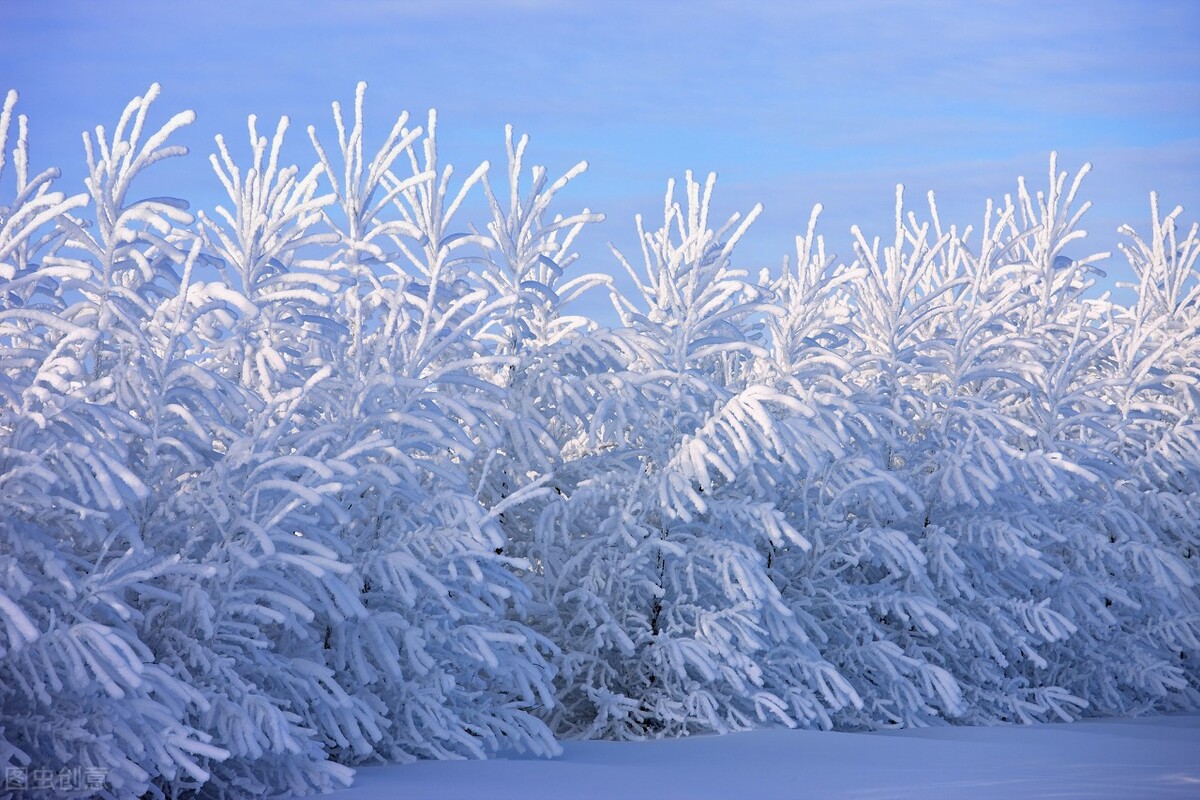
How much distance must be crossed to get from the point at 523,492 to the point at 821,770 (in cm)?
263

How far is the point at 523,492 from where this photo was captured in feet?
28.5

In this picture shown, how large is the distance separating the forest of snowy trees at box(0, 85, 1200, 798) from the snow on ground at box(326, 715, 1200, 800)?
15.0 inches

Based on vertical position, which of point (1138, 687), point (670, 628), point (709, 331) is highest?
point (709, 331)

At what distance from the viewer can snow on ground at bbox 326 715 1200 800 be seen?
25.4 ft

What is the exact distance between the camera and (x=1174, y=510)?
595 inches

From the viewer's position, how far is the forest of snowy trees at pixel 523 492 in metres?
7.05

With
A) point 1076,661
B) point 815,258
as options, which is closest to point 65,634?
point 815,258

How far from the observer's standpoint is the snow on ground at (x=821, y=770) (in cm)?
774

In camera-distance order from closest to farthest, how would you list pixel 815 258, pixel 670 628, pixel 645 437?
1. pixel 670 628
2. pixel 645 437
3. pixel 815 258

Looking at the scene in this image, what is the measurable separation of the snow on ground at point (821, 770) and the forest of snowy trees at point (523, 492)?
38 cm

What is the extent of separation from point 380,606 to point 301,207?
106 inches

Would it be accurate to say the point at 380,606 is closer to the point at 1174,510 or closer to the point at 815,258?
the point at 815,258

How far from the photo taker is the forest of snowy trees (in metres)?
7.05

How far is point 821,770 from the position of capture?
8742 mm
